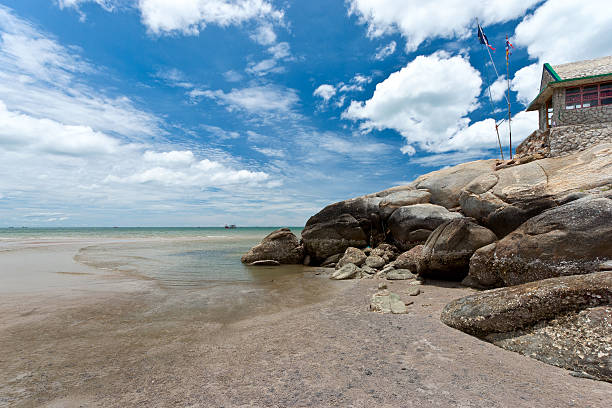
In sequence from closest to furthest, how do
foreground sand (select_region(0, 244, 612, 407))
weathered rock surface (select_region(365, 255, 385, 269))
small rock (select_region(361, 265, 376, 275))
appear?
foreground sand (select_region(0, 244, 612, 407)) < small rock (select_region(361, 265, 376, 275)) < weathered rock surface (select_region(365, 255, 385, 269))

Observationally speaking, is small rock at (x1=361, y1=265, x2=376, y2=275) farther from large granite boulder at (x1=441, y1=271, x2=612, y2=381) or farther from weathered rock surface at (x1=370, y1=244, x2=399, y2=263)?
large granite boulder at (x1=441, y1=271, x2=612, y2=381)

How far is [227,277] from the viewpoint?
15.8 m

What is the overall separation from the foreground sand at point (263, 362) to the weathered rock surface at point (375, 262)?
6.89 m

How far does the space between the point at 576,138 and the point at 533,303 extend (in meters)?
16.8

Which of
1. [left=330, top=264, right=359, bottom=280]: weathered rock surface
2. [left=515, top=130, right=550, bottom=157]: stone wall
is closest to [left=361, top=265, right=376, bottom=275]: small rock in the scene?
[left=330, top=264, right=359, bottom=280]: weathered rock surface

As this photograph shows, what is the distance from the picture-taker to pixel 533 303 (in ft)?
17.2

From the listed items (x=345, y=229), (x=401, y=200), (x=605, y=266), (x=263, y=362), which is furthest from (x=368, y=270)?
(x=263, y=362)

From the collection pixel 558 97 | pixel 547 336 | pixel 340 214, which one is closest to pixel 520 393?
pixel 547 336

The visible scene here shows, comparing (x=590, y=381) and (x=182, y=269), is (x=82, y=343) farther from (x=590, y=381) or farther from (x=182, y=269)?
(x=182, y=269)

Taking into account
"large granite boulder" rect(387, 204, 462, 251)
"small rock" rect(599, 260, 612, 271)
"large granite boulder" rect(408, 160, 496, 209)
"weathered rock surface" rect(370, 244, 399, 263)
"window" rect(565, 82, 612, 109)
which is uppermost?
"window" rect(565, 82, 612, 109)

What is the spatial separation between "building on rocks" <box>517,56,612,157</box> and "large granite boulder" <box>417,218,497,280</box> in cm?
1060

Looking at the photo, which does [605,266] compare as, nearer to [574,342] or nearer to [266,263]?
[574,342]

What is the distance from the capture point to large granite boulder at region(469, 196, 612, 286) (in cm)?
678

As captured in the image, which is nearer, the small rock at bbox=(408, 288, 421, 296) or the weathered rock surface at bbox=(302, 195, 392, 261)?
the small rock at bbox=(408, 288, 421, 296)
